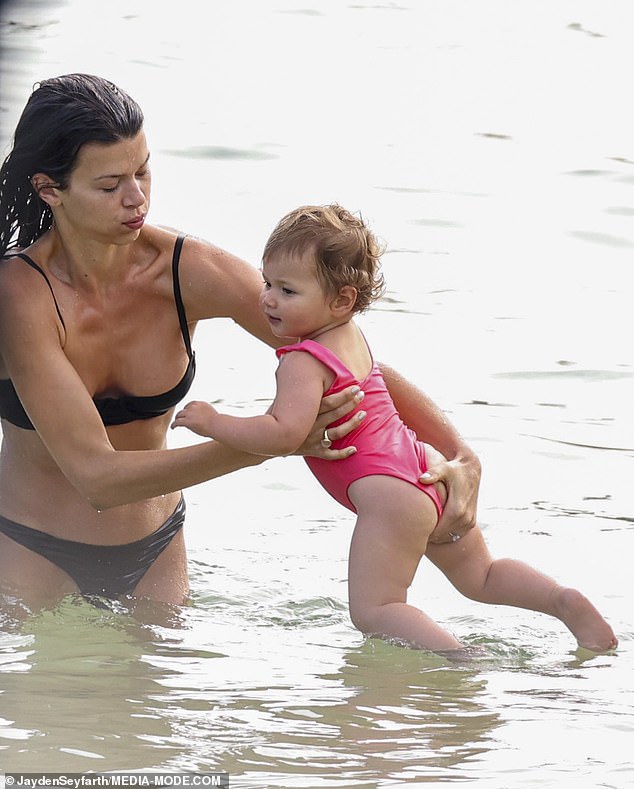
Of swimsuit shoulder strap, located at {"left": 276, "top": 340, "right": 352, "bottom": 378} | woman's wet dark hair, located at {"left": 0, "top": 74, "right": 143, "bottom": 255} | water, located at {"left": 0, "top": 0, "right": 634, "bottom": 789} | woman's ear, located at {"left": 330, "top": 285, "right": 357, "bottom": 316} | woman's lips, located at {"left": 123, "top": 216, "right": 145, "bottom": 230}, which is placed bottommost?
water, located at {"left": 0, "top": 0, "right": 634, "bottom": 789}

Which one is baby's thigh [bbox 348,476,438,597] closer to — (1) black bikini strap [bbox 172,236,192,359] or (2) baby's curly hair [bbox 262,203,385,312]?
(2) baby's curly hair [bbox 262,203,385,312]

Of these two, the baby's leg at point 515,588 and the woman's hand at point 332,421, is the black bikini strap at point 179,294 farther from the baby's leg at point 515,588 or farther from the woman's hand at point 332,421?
the baby's leg at point 515,588

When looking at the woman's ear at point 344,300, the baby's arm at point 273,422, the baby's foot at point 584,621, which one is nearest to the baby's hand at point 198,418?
the baby's arm at point 273,422

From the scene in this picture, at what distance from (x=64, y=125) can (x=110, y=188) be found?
17cm

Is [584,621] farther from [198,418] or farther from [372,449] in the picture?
[198,418]

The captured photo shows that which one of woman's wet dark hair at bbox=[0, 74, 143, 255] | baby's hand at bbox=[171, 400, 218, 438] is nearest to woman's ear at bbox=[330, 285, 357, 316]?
baby's hand at bbox=[171, 400, 218, 438]

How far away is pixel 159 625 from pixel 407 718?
953mm

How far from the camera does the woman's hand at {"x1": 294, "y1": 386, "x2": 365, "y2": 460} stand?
11.0ft

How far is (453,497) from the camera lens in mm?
3537

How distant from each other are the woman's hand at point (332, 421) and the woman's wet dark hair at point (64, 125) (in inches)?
30.5

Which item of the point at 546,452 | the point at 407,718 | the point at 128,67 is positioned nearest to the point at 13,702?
the point at 407,718

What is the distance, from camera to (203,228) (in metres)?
8.23

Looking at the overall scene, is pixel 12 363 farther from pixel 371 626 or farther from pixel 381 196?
pixel 381 196

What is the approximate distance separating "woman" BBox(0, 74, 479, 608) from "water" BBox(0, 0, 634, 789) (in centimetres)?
20
